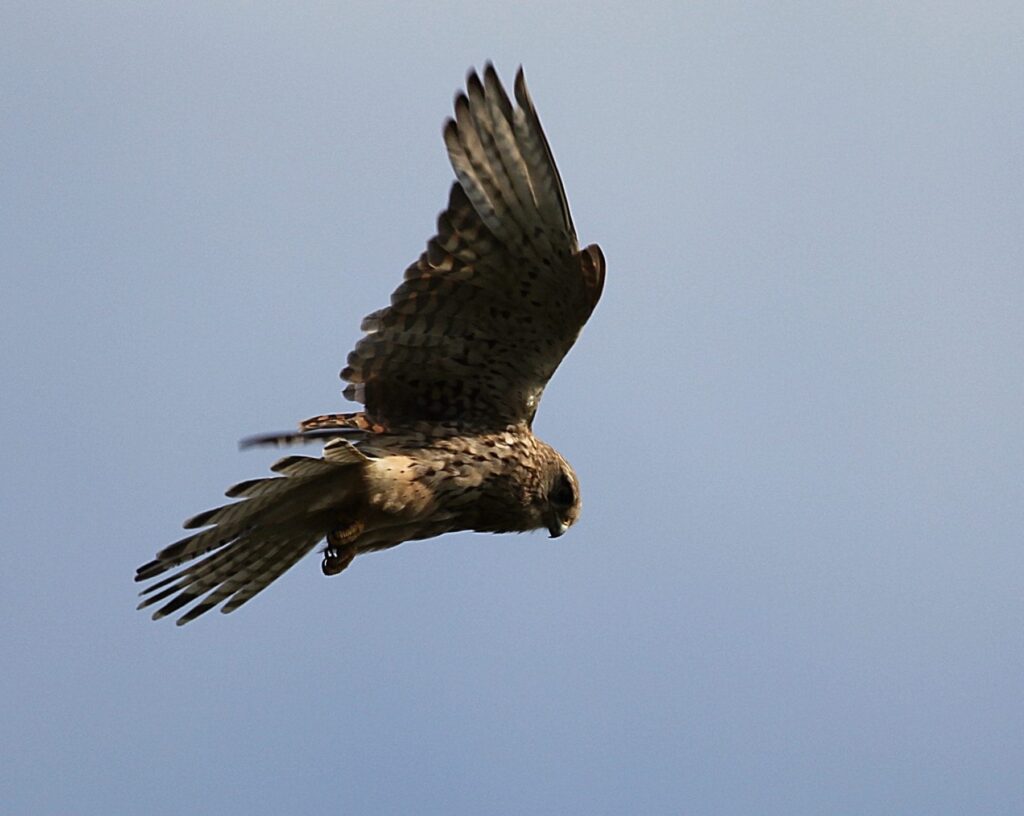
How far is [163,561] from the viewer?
29.6 ft

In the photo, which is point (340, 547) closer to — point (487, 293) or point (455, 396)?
point (455, 396)

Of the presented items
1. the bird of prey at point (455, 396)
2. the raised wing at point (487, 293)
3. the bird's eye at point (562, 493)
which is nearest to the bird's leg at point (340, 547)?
the bird of prey at point (455, 396)

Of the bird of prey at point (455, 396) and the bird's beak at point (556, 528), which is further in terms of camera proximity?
the bird's beak at point (556, 528)

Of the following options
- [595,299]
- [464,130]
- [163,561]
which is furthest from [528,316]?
[163,561]

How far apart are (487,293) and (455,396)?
0.62 metres

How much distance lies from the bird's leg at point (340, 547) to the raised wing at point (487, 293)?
2.34 ft

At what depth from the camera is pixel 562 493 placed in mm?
9445

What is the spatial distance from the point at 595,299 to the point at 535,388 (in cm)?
75

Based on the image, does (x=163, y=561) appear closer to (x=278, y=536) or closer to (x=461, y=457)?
(x=278, y=536)

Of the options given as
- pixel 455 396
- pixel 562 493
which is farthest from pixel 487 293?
pixel 562 493

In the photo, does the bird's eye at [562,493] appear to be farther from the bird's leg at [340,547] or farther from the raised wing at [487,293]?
the bird's leg at [340,547]

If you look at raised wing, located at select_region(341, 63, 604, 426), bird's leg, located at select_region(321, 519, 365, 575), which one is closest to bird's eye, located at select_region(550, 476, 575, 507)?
raised wing, located at select_region(341, 63, 604, 426)

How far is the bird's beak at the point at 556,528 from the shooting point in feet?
31.1

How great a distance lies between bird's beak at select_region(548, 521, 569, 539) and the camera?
31.1 ft
